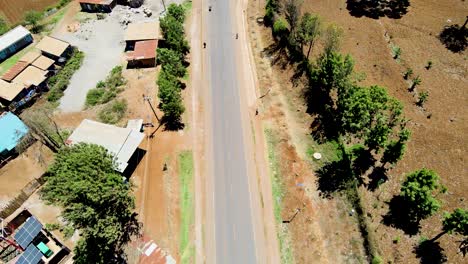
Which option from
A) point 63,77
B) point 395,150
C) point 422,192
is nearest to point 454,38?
point 395,150

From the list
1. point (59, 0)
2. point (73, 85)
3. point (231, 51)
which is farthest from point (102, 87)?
point (59, 0)

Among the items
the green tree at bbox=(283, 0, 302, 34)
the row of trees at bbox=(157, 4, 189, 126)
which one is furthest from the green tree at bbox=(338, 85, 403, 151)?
the row of trees at bbox=(157, 4, 189, 126)

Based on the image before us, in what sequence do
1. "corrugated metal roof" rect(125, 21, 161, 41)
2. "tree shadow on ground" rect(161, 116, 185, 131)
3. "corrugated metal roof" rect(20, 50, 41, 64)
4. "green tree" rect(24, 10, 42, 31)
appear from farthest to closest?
"green tree" rect(24, 10, 42, 31) → "corrugated metal roof" rect(125, 21, 161, 41) → "corrugated metal roof" rect(20, 50, 41, 64) → "tree shadow on ground" rect(161, 116, 185, 131)

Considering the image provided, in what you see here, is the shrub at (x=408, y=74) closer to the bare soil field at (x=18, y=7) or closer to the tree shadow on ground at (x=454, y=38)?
the tree shadow on ground at (x=454, y=38)

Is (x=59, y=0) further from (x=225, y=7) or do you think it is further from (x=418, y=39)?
(x=418, y=39)

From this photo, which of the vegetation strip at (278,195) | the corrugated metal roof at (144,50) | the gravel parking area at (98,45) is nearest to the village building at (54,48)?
the gravel parking area at (98,45)

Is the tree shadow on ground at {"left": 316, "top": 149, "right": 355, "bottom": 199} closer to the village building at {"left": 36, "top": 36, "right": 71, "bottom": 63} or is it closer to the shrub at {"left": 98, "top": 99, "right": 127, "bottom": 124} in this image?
the shrub at {"left": 98, "top": 99, "right": 127, "bottom": 124}
